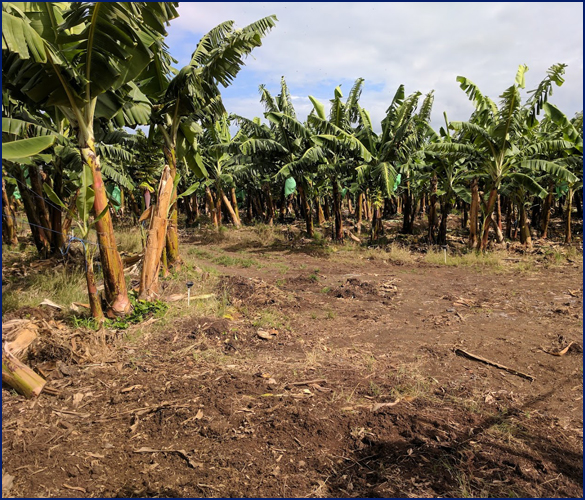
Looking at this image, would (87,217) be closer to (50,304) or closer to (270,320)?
(50,304)

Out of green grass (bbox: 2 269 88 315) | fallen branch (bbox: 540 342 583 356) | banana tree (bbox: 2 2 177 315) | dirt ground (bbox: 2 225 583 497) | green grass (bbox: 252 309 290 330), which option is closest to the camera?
dirt ground (bbox: 2 225 583 497)

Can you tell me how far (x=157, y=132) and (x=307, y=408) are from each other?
7499 millimetres

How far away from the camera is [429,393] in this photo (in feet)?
14.9

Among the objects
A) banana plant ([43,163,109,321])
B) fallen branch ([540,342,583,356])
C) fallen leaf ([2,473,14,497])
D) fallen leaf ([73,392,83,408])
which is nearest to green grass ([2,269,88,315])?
banana plant ([43,163,109,321])

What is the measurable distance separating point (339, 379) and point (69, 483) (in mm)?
2977

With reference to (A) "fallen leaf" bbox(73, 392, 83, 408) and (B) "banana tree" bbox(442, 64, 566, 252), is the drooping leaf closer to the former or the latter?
(A) "fallen leaf" bbox(73, 392, 83, 408)

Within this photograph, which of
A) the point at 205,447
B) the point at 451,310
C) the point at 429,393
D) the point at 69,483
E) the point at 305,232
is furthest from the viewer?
the point at 305,232

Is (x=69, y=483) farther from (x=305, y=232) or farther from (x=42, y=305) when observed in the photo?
(x=305, y=232)

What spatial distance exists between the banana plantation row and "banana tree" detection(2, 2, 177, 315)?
17 mm

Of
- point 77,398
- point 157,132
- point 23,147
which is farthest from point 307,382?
point 157,132

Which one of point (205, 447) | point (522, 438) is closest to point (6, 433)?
point (205, 447)

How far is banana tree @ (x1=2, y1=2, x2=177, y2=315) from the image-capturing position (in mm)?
4762

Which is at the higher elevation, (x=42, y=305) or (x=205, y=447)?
(x=42, y=305)

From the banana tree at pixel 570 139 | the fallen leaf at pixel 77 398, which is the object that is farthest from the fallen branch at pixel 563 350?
the banana tree at pixel 570 139
